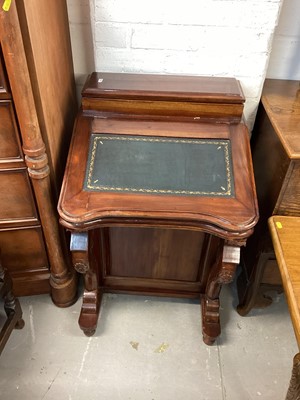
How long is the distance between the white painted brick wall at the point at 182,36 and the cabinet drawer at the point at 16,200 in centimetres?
55

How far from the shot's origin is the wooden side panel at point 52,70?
106 cm

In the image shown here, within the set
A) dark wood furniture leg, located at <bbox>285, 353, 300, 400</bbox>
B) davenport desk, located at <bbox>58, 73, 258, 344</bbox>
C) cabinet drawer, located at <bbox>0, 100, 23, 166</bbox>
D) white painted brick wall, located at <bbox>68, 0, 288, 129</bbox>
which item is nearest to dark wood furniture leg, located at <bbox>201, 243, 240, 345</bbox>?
davenport desk, located at <bbox>58, 73, 258, 344</bbox>

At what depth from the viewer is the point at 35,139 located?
118 cm

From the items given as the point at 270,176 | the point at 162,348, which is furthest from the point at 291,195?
the point at 162,348

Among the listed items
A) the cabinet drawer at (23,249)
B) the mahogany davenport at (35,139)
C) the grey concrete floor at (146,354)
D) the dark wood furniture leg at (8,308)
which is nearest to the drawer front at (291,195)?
the grey concrete floor at (146,354)

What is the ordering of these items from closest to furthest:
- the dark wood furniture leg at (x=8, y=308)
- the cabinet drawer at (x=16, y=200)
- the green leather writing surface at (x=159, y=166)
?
the green leather writing surface at (x=159, y=166), the cabinet drawer at (x=16, y=200), the dark wood furniture leg at (x=8, y=308)

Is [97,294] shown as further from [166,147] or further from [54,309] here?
[166,147]

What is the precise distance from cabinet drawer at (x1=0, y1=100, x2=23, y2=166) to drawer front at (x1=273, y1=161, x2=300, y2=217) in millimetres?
878

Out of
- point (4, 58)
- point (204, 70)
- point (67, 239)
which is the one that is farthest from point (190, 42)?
point (67, 239)

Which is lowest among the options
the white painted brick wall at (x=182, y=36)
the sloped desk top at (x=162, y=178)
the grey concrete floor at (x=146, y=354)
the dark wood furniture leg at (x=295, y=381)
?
the grey concrete floor at (x=146, y=354)

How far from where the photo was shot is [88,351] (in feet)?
5.14

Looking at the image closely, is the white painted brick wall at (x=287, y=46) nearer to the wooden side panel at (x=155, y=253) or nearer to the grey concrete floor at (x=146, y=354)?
the wooden side panel at (x=155, y=253)

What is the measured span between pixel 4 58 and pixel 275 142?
2.99ft

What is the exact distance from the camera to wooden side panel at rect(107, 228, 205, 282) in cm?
155
